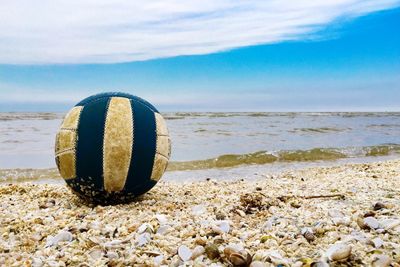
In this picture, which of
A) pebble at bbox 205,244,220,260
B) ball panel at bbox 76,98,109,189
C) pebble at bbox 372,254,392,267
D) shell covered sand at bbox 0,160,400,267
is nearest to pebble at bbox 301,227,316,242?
shell covered sand at bbox 0,160,400,267

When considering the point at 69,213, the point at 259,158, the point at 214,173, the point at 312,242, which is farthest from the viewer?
the point at 259,158

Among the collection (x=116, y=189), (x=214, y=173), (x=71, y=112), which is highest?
(x=71, y=112)

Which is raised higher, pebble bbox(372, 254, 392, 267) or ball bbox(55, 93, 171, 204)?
ball bbox(55, 93, 171, 204)

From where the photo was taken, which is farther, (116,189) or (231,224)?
(116,189)

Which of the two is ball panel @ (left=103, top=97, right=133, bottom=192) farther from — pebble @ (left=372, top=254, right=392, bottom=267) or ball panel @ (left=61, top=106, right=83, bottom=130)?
pebble @ (left=372, top=254, right=392, bottom=267)

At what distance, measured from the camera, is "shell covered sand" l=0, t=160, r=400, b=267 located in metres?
3.24

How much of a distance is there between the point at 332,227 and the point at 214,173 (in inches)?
295

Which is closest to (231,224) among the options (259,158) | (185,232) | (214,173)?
(185,232)

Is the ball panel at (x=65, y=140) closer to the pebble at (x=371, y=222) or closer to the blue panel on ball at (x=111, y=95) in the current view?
the blue panel on ball at (x=111, y=95)

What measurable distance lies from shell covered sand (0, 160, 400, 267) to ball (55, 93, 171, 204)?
0.94ft

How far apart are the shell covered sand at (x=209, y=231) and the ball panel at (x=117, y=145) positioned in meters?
0.39

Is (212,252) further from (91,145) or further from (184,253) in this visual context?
(91,145)

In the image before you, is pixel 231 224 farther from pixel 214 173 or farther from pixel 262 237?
pixel 214 173

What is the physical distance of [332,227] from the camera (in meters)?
3.86
